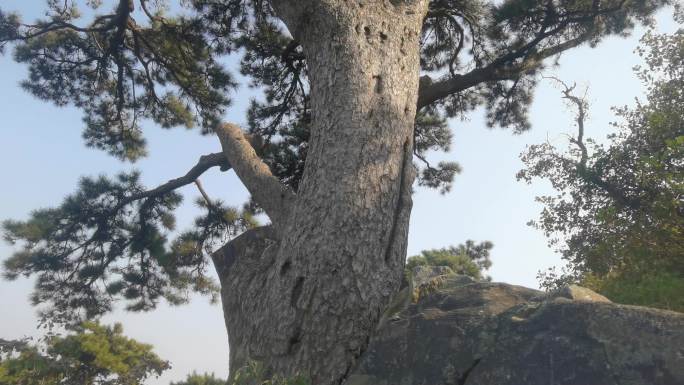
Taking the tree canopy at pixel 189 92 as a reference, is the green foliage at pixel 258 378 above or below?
below

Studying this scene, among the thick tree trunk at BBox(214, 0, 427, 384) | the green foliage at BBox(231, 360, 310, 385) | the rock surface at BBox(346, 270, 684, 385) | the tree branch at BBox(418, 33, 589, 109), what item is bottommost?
the rock surface at BBox(346, 270, 684, 385)

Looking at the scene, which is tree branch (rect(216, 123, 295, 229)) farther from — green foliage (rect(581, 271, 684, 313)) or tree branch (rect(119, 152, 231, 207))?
green foliage (rect(581, 271, 684, 313))

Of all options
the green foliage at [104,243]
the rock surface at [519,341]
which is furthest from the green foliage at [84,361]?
the rock surface at [519,341]

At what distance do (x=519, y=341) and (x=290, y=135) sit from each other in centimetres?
544

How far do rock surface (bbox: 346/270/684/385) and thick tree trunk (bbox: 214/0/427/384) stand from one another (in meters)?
0.34

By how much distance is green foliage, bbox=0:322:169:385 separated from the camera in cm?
1106

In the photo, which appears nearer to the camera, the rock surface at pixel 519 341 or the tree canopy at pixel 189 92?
the rock surface at pixel 519 341

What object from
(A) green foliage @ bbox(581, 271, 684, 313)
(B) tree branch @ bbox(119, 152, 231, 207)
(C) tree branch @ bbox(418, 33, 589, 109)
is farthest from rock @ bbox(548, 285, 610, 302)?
(B) tree branch @ bbox(119, 152, 231, 207)

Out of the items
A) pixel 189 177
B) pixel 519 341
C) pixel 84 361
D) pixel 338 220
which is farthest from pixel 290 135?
pixel 84 361

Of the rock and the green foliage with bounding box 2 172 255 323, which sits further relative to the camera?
the green foliage with bounding box 2 172 255 323

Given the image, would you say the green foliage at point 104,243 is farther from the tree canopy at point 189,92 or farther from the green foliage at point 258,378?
the green foliage at point 258,378

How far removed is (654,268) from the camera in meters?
5.52

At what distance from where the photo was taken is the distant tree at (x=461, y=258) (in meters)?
15.2

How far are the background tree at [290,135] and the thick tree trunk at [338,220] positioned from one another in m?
0.01
